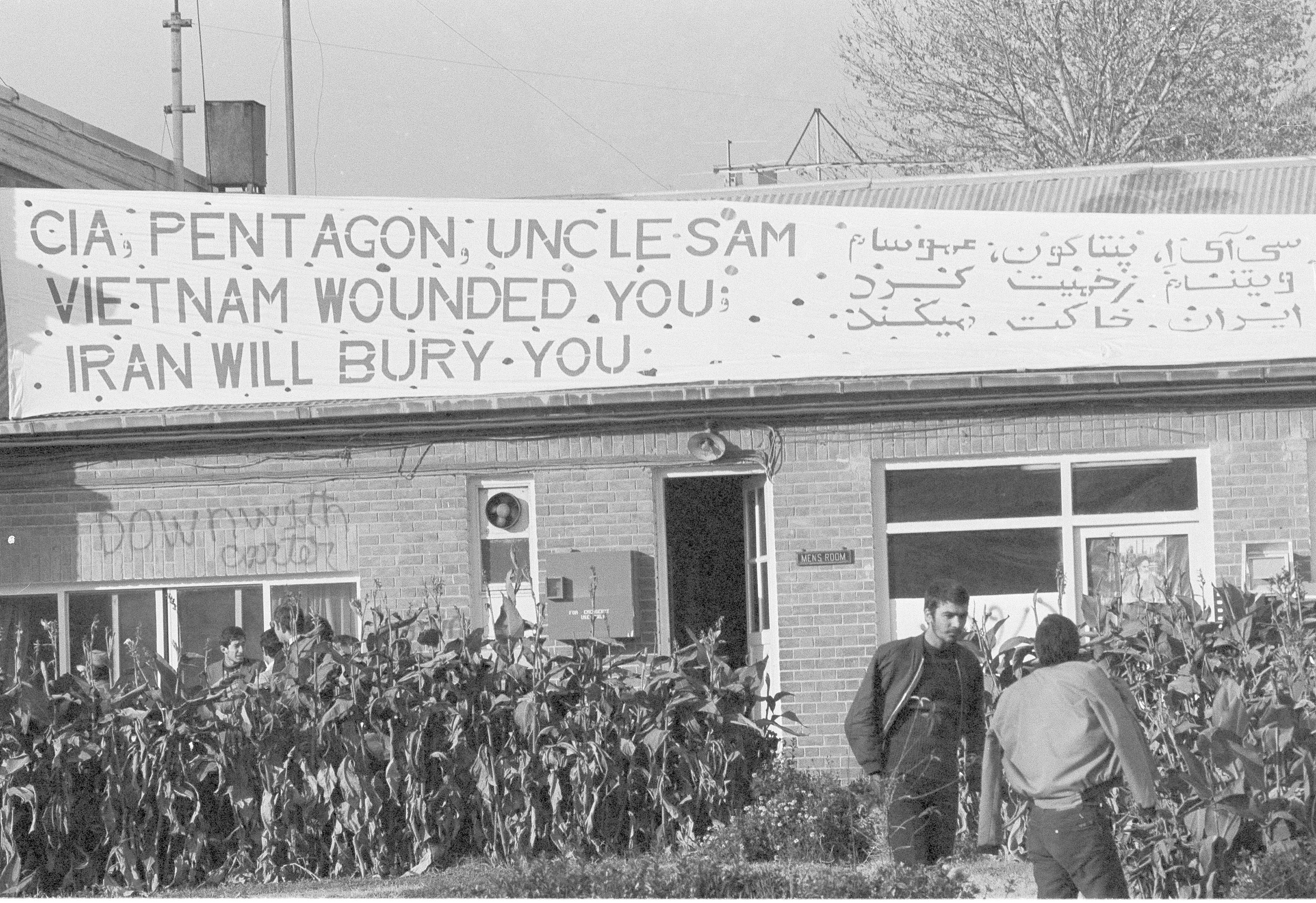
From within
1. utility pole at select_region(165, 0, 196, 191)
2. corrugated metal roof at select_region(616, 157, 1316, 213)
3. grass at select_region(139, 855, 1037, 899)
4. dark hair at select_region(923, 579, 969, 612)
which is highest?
utility pole at select_region(165, 0, 196, 191)

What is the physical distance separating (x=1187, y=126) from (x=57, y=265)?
1887 centimetres

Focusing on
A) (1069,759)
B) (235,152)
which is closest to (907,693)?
(1069,759)

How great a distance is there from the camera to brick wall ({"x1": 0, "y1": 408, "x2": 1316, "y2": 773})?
36.3 feet

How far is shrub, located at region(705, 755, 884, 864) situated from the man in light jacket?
2216 mm

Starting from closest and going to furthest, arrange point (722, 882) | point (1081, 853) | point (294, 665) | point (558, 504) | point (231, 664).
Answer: point (1081, 853)
point (722, 882)
point (294, 665)
point (231, 664)
point (558, 504)

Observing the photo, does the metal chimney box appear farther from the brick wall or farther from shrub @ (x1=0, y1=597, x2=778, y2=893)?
shrub @ (x1=0, y1=597, x2=778, y2=893)

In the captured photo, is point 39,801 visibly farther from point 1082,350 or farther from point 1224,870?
point 1082,350

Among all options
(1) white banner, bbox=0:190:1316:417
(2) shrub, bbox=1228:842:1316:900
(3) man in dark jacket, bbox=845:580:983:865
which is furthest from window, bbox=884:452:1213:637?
(2) shrub, bbox=1228:842:1316:900

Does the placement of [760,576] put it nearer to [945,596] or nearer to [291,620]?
[291,620]

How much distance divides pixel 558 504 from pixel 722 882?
470cm

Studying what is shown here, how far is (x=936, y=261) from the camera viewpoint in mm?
11508

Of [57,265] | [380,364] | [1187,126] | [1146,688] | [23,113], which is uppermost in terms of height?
[1187,126]

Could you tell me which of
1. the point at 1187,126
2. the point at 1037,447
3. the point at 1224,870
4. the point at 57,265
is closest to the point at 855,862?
the point at 1224,870

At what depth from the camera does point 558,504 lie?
11547 millimetres
